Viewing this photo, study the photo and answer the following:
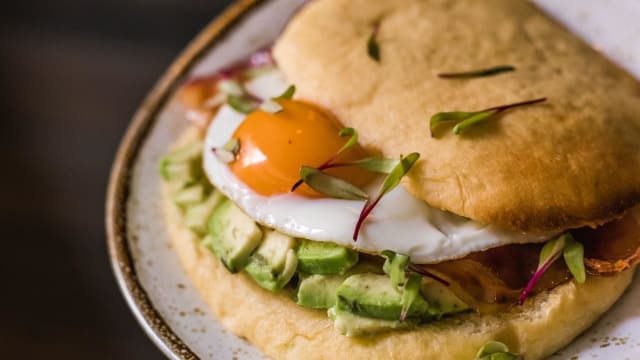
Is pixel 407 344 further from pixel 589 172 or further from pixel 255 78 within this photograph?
pixel 255 78

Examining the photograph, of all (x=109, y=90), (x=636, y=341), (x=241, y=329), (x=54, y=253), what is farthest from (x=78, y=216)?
(x=636, y=341)

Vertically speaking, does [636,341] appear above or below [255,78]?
below

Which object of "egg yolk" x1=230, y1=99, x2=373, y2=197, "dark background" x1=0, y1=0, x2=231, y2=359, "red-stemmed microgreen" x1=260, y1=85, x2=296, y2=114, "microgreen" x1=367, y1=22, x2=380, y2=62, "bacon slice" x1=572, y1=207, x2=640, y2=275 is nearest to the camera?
"bacon slice" x1=572, y1=207, x2=640, y2=275

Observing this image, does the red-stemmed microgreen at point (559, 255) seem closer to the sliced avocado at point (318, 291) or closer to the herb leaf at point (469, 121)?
the herb leaf at point (469, 121)

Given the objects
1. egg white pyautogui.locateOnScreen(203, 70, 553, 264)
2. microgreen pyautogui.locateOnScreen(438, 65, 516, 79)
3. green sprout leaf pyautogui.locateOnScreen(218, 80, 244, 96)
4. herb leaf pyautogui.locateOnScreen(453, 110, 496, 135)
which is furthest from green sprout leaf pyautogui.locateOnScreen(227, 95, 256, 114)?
herb leaf pyautogui.locateOnScreen(453, 110, 496, 135)

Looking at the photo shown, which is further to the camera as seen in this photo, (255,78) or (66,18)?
(66,18)

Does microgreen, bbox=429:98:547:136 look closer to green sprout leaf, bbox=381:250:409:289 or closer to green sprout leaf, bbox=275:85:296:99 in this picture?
green sprout leaf, bbox=381:250:409:289
